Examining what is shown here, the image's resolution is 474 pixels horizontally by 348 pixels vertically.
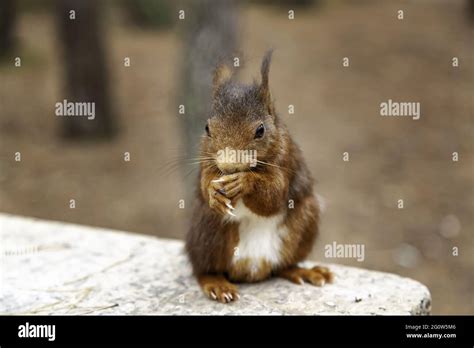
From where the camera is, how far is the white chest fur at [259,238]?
129 inches

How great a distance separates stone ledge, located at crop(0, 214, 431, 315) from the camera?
335 centimetres

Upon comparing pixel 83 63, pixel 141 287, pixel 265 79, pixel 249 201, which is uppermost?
pixel 83 63

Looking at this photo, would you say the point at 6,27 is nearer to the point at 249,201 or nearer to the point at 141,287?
the point at 141,287

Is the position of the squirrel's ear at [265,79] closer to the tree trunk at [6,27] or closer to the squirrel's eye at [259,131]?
the squirrel's eye at [259,131]

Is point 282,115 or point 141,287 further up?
point 282,115

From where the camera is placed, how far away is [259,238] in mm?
3303

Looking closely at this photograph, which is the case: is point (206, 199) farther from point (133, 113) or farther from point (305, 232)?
point (133, 113)

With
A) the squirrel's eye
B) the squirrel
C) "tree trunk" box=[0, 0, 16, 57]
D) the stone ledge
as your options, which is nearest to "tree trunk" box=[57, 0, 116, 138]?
"tree trunk" box=[0, 0, 16, 57]

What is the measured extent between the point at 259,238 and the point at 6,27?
35.8ft

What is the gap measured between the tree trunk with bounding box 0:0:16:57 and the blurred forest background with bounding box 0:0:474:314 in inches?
1.0

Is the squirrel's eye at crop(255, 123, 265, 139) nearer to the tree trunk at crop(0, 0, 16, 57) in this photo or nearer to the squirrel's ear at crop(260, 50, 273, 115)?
the squirrel's ear at crop(260, 50, 273, 115)

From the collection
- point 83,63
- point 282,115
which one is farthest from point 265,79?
point 83,63

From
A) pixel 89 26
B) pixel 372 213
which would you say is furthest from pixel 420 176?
pixel 89 26

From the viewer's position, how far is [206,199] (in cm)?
309
